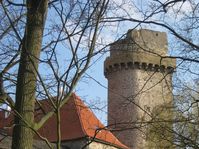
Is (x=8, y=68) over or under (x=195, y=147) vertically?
over

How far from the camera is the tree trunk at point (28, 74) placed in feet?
17.1

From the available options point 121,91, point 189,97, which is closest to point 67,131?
point 121,91

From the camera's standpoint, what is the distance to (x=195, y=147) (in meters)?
6.89

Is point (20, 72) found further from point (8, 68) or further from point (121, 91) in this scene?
point (121, 91)

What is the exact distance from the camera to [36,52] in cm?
560

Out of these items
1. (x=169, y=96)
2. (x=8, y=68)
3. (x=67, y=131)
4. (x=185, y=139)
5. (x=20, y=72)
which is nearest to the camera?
(x=20, y=72)

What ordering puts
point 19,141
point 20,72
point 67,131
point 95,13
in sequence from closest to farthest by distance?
point 19,141
point 20,72
point 95,13
point 67,131

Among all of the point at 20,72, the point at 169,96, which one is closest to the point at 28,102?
the point at 20,72

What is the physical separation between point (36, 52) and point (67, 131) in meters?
15.7

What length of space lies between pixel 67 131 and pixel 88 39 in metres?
15.1

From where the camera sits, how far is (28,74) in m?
5.51

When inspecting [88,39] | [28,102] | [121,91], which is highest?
[121,91]

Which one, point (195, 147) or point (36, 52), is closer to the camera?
point (36, 52)

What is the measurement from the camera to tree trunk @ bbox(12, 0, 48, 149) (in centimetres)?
521
